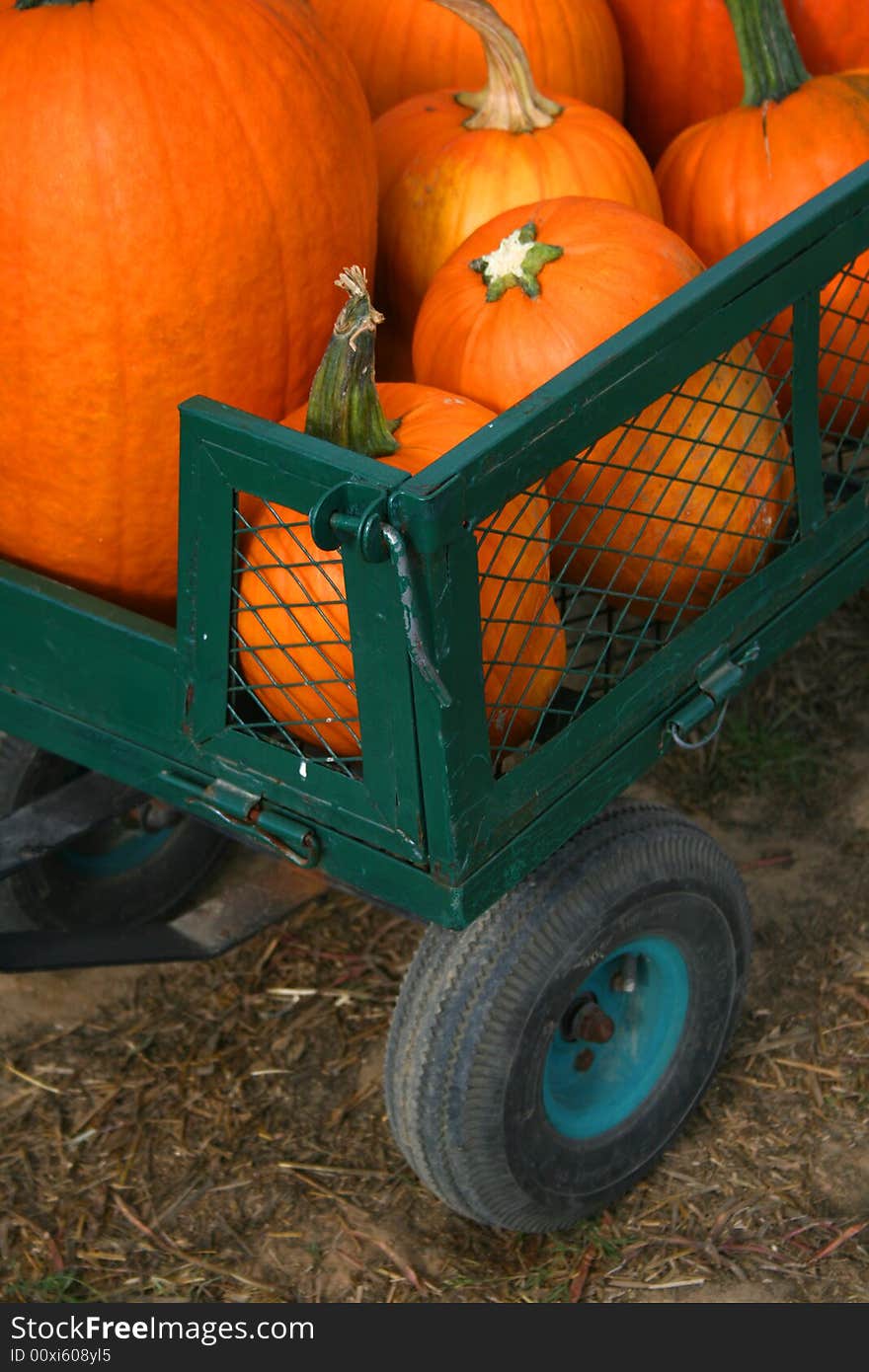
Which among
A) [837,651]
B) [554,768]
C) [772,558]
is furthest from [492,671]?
[837,651]

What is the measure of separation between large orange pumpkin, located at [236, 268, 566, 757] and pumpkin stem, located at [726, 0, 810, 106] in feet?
2.62

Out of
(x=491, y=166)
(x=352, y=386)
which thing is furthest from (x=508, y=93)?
(x=352, y=386)

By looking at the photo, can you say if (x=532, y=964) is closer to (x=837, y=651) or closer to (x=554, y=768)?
(x=554, y=768)

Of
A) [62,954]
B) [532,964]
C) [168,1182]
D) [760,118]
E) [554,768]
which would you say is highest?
[760,118]

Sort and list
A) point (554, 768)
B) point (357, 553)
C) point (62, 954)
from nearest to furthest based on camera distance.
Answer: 1. point (357, 553)
2. point (554, 768)
3. point (62, 954)

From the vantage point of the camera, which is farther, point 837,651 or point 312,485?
point 837,651

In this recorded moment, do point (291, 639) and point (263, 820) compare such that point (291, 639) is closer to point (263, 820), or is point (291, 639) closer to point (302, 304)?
point (263, 820)

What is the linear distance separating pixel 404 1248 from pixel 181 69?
1.49 meters

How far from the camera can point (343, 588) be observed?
1.57m

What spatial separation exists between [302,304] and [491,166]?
38 cm

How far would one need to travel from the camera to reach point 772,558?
6.48ft

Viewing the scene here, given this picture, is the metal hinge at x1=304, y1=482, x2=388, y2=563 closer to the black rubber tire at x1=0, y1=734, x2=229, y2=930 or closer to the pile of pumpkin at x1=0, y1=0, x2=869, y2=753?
the pile of pumpkin at x1=0, y1=0, x2=869, y2=753

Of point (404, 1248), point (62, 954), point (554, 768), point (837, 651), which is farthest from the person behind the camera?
point (837, 651)

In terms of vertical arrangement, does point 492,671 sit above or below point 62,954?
above
